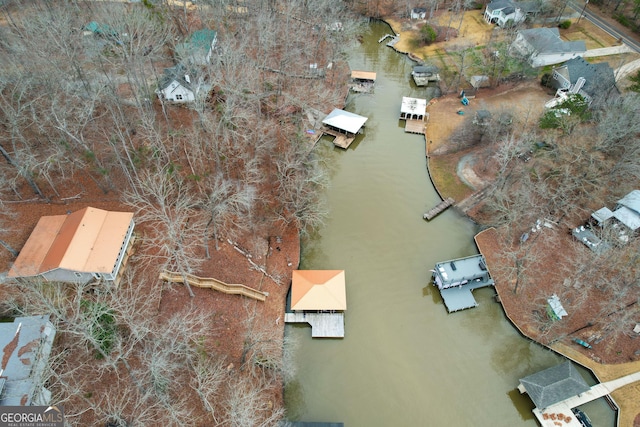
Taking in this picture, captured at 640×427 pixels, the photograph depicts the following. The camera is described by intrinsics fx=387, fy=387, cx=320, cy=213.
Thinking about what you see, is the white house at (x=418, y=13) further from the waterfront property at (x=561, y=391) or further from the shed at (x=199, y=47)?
the waterfront property at (x=561, y=391)

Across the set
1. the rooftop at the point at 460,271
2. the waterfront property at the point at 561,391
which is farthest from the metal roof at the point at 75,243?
the waterfront property at the point at 561,391

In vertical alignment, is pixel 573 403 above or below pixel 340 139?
below

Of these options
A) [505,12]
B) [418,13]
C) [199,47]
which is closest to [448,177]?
[199,47]

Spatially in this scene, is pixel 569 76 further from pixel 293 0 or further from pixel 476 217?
pixel 293 0

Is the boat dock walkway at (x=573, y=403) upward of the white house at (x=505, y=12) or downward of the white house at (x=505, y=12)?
downward

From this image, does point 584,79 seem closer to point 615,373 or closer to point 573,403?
point 615,373

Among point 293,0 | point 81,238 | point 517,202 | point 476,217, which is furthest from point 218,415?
point 293,0
